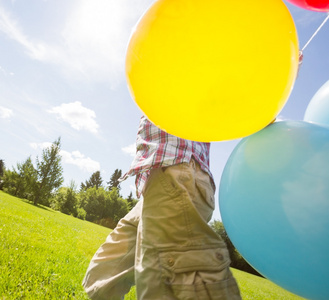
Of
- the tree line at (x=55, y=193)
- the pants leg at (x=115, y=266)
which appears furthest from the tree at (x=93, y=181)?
the pants leg at (x=115, y=266)

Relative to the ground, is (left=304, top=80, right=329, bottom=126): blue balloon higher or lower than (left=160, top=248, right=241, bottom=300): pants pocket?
higher

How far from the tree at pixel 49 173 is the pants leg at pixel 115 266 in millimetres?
22629

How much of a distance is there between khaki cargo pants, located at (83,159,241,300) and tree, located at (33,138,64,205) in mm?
22768

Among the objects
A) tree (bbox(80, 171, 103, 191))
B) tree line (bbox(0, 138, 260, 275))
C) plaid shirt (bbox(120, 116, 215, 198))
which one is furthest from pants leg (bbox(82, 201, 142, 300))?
tree (bbox(80, 171, 103, 191))

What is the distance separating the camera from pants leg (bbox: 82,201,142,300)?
148 centimetres

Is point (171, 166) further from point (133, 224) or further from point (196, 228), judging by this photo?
point (133, 224)

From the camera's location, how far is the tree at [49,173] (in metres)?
21.7

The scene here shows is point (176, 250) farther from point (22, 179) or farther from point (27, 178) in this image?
point (22, 179)

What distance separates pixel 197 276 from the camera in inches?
42.5

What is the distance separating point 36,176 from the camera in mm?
21984

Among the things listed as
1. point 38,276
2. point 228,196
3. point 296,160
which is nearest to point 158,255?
point 228,196

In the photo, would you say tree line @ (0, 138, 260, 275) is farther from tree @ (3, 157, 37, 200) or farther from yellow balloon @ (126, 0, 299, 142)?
yellow balloon @ (126, 0, 299, 142)

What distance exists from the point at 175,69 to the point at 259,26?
358mm

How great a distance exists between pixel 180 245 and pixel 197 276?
15cm
